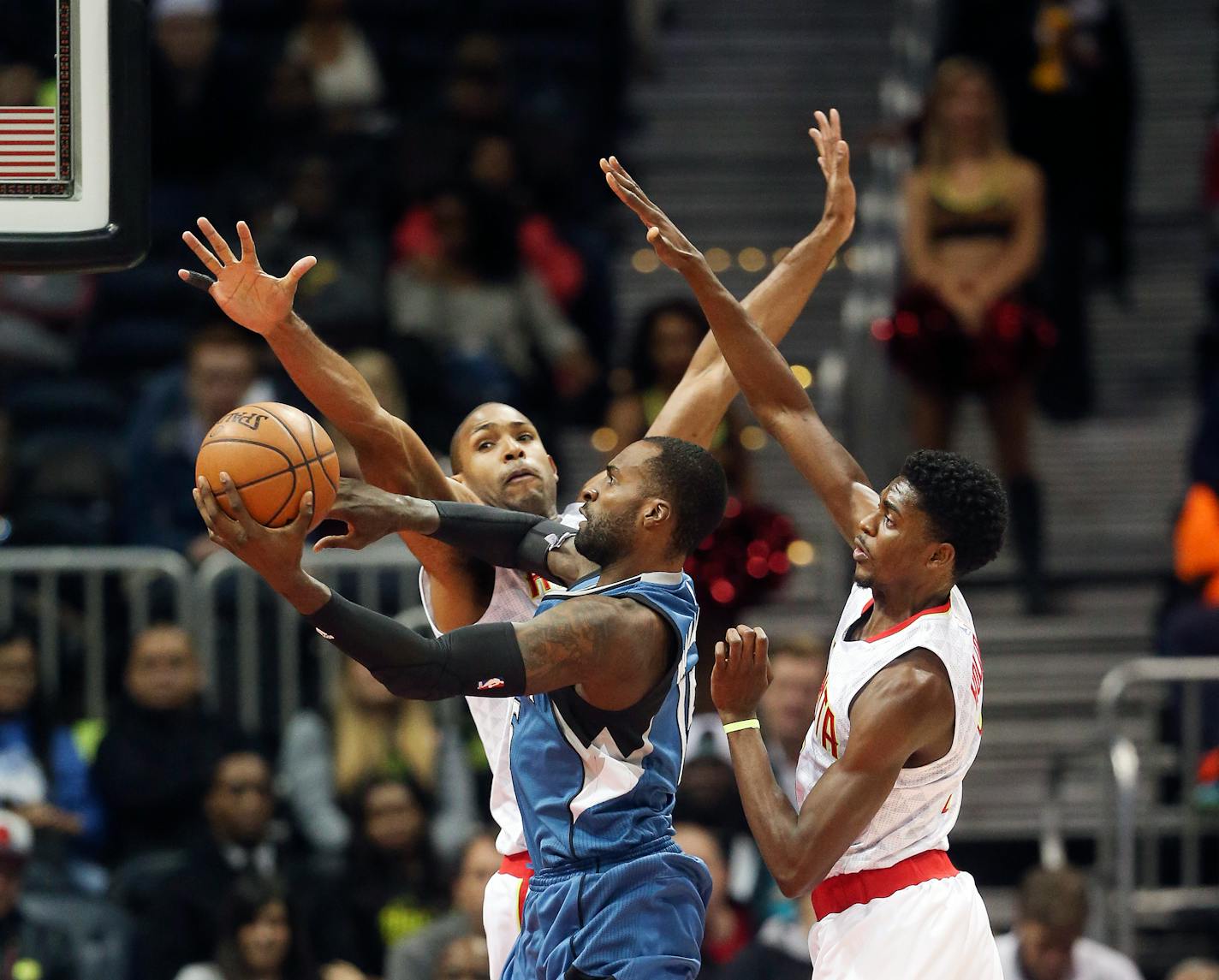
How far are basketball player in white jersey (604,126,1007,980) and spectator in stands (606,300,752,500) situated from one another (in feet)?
12.5

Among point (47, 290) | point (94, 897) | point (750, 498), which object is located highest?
point (47, 290)

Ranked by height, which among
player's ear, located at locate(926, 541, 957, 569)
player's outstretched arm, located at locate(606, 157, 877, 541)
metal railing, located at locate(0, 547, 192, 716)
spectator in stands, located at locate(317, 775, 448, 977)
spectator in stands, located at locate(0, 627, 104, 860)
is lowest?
spectator in stands, located at locate(317, 775, 448, 977)

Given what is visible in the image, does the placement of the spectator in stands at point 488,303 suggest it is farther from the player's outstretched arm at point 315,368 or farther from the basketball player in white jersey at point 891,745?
the basketball player in white jersey at point 891,745

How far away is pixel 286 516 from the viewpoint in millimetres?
5055

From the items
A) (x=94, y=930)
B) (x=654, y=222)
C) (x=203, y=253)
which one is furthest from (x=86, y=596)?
(x=654, y=222)

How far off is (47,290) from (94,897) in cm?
350

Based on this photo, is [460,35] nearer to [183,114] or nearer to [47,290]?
[183,114]

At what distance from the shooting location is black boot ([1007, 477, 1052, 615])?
1036 centimetres

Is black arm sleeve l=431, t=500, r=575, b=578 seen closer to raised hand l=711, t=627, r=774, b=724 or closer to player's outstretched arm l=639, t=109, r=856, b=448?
raised hand l=711, t=627, r=774, b=724

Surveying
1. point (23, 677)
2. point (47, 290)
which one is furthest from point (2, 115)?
point (47, 290)

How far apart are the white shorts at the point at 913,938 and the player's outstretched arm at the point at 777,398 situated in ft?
3.18

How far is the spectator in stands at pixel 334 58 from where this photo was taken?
40.0 feet

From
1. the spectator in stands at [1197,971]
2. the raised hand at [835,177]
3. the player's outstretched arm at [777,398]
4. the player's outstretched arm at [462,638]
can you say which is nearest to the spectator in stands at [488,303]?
the spectator in stands at [1197,971]

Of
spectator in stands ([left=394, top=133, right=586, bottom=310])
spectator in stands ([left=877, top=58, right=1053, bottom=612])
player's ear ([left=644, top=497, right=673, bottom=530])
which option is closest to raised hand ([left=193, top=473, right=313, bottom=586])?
player's ear ([left=644, top=497, right=673, bottom=530])
